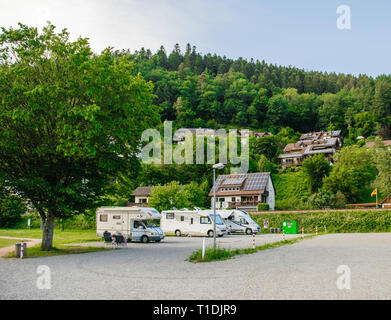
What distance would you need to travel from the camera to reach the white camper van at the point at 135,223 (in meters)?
30.0

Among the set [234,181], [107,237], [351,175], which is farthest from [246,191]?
[107,237]

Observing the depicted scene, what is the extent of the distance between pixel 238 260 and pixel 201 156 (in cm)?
7245

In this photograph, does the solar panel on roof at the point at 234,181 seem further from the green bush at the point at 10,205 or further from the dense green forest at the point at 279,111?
the green bush at the point at 10,205

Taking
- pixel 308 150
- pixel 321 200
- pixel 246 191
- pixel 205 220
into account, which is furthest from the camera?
pixel 308 150

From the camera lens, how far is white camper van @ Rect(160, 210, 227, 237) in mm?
37219

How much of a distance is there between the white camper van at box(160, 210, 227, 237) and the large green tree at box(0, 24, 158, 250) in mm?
16935

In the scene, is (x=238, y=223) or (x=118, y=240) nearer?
(x=118, y=240)

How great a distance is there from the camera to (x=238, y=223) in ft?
139

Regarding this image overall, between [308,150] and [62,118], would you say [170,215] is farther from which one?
[308,150]

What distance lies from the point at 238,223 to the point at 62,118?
2712cm

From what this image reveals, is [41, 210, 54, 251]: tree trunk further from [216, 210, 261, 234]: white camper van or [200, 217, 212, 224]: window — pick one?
[216, 210, 261, 234]: white camper van

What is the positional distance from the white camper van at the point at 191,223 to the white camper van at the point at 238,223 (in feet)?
12.7

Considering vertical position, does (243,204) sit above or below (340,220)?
above
